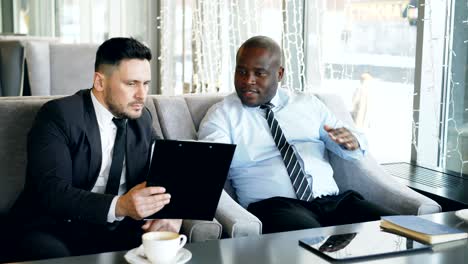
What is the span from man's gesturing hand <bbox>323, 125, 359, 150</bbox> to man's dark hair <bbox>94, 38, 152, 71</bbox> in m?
0.80

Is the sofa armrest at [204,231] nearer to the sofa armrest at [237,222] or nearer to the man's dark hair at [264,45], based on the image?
the sofa armrest at [237,222]

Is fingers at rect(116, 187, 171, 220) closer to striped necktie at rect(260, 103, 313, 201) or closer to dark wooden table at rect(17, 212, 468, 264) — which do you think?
dark wooden table at rect(17, 212, 468, 264)

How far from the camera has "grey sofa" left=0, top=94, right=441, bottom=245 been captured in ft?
6.70

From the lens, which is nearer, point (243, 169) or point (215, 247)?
point (215, 247)

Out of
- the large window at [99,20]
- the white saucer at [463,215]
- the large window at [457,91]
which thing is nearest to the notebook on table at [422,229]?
the white saucer at [463,215]

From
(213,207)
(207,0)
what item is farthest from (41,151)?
(207,0)

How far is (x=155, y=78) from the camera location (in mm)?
6754

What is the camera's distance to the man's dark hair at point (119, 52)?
6.89ft

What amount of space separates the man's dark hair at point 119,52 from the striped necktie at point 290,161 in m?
0.69

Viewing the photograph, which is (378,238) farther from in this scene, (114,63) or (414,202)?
(114,63)

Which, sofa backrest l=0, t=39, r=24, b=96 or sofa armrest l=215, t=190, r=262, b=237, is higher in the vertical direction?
A: sofa backrest l=0, t=39, r=24, b=96

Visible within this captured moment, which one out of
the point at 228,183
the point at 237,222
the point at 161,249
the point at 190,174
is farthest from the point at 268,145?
the point at 161,249

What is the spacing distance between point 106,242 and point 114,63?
1.95ft

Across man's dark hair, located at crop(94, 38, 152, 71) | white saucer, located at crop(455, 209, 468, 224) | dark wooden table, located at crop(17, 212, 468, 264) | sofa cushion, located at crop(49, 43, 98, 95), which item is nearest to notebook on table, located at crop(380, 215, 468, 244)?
dark wooden table, located at crop(17, 212, 468, 264)
